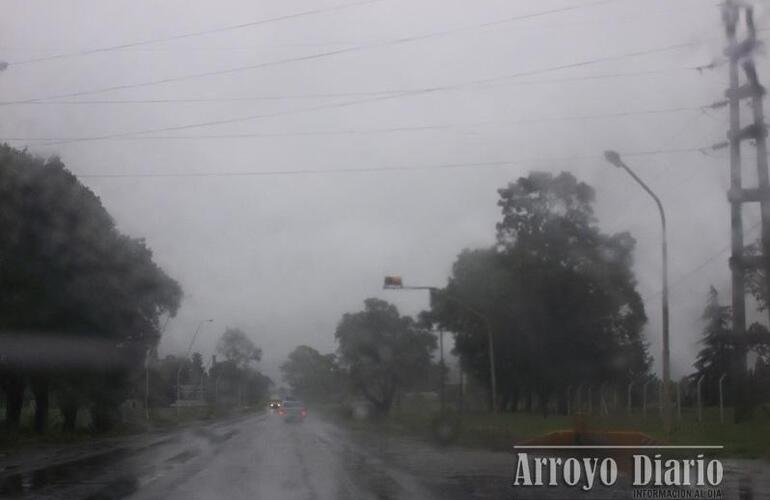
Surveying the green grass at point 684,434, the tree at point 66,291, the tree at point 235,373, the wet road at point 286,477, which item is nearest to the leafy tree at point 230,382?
the tree at point 235,373

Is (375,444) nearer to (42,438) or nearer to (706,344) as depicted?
(42,438)

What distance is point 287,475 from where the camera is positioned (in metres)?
25.0

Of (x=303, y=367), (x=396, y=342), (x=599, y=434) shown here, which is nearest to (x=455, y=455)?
(x=599, y=434)

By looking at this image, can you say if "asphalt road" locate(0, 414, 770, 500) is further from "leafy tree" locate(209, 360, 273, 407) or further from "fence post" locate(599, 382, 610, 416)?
"leafy tree" locate(209, 360, 273, 407)

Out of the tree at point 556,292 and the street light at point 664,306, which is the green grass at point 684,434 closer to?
the street light at point 664,306

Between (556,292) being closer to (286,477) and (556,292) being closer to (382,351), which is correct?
(382,351)

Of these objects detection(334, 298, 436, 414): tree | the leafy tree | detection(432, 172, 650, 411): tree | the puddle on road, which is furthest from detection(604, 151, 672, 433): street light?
the leafy tree

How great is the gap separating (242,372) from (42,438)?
12613cm

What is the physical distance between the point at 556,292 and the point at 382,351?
28767 millimetres

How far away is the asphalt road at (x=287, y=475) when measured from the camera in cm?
2014

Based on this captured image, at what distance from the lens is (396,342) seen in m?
92.7

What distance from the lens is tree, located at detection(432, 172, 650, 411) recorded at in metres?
66.2

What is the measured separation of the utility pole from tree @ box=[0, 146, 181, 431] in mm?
25630

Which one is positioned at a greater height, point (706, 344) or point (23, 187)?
point (23, 187)
